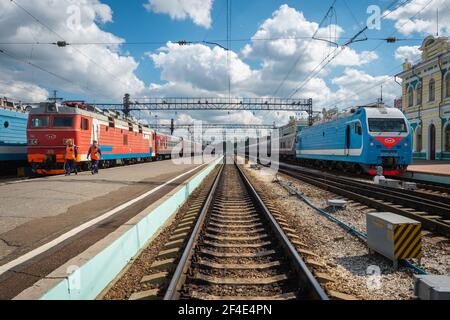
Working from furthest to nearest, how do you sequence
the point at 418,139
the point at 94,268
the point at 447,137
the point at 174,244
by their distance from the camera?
the point at 418,139 < the point at 447,137 < the point at 174,244 < the point at 94,268

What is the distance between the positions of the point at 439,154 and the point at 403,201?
23602 millimetres

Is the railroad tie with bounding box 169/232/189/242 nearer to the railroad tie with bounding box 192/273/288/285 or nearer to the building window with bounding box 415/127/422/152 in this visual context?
the railroad tie with bounding box 192/273/288/285

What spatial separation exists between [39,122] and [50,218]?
10958mm

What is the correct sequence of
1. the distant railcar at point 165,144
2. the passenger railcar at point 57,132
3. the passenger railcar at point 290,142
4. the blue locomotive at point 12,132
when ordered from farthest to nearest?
1. the distant railcar at point 165,144
2. the passenger railcar at point 290,142
3. the blue locomotive at point 12,132
4. the passenger railcar at point 57,132

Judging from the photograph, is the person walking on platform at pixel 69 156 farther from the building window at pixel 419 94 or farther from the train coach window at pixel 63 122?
the building window at pixel 419 94

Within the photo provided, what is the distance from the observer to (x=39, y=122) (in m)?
15.9

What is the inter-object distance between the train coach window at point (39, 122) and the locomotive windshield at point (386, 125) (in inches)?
621

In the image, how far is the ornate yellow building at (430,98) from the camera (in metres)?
27.8

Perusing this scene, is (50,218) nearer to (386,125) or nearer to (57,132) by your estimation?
(57,132)

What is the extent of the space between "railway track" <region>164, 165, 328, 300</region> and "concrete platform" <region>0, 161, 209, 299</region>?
65.5 inches

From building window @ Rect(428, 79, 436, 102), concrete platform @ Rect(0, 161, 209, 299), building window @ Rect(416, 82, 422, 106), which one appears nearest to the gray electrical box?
concrete platform @ Rect(0, 161, 209, 299)

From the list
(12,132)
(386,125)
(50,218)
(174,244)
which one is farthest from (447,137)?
(12,132)

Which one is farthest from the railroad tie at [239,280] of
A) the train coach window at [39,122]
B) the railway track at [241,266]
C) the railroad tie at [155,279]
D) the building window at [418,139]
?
the building window at [418,139]

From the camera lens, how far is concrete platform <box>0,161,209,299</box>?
4191mm
